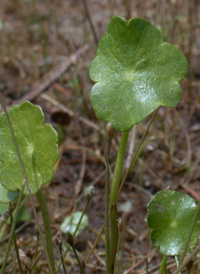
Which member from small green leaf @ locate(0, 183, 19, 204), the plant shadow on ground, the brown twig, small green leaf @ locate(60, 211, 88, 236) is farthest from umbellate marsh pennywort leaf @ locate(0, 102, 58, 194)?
the brown twig

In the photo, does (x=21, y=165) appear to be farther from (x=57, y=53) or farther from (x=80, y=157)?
(x=57, y=53)

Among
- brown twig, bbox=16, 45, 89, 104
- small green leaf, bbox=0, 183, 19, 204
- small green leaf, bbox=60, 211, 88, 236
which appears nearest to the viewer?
small green leaf, bbox=0, 183, 19, 204

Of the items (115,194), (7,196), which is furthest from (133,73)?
(7,196)

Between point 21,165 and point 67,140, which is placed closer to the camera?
point 21,165

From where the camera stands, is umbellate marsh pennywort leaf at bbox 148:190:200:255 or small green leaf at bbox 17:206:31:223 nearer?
umbellate marsh pennywort leaf at bbox 148:190:200:255

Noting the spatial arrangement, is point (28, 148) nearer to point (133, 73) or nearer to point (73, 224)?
point (133, 73)

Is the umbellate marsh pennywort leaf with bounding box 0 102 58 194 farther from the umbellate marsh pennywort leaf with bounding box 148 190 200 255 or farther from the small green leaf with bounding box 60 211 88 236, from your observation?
the small green leaf with bounding box 60 211 88 236

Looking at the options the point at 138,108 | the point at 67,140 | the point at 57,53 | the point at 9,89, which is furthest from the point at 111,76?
the point at 57,53
